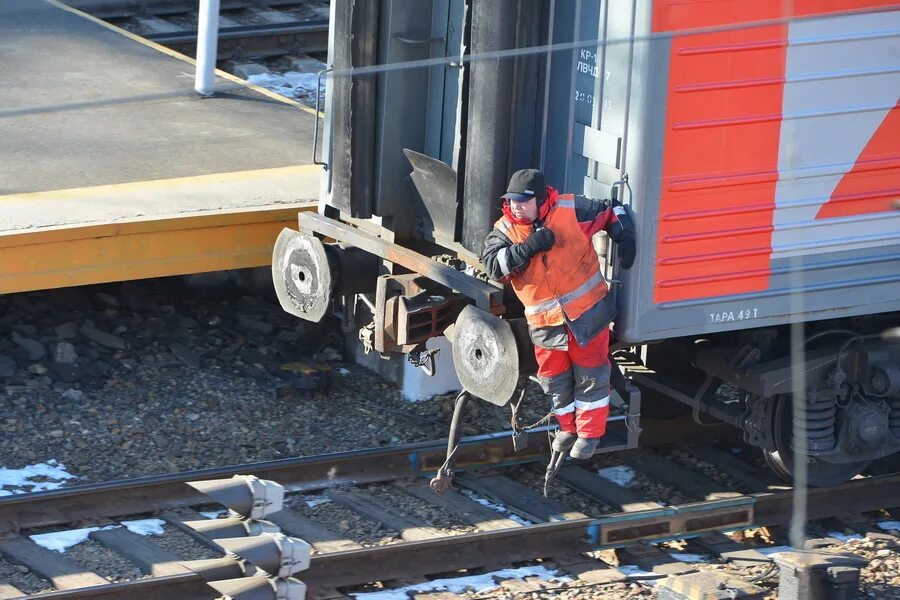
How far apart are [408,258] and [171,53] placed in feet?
20.3

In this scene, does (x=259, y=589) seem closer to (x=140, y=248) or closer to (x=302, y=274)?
(x=302, y=274)

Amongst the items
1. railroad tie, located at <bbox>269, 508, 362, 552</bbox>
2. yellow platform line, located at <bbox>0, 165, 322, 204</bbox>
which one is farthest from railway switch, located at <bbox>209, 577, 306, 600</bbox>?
yellow platform line, located at <bbox>0, 165, 322, 204</bbox>

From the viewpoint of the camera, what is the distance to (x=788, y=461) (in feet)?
25.2

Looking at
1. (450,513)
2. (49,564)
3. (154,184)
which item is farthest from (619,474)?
(154,184)

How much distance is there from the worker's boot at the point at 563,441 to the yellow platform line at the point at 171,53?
539cm

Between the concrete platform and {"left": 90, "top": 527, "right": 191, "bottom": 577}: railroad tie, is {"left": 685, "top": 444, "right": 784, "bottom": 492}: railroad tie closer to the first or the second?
the concrete platform

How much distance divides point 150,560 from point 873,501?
3809mm

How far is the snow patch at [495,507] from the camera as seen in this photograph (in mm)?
7500

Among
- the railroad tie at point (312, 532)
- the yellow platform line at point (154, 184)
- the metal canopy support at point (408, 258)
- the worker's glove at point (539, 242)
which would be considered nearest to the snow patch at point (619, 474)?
the metal canopy support at point (408, 258)

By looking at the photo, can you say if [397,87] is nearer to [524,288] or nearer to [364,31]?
[364,31]

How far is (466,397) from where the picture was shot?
736 cm

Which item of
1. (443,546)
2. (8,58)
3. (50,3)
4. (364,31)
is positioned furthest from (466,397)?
(50,3)

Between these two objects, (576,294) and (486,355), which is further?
(486,355)

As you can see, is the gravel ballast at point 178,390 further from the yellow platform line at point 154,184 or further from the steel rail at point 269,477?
the yellow platform line at point 154,184
